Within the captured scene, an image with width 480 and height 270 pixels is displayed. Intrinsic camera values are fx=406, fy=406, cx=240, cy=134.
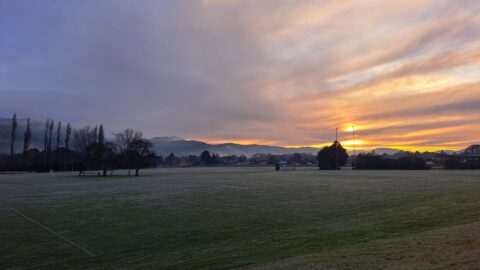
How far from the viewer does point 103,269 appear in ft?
40.8

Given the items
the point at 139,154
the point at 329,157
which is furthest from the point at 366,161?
the point at 139,154

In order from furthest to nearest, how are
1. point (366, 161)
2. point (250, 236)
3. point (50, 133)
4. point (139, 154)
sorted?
1. point (50, 133)
2. point (366, 161)
3. point (139, 154)
4. point (250, 236)

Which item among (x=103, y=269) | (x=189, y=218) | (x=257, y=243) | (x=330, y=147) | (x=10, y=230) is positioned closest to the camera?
(x=103, y=269)

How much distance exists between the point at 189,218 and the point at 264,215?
13.1 ft

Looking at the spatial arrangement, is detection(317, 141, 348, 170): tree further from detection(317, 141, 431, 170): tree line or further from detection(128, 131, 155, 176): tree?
detection(128, 131, 155, 176): tree

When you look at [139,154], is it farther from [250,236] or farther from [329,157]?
[250,236]

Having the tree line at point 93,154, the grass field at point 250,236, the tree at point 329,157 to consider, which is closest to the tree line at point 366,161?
the tree at point 329,157

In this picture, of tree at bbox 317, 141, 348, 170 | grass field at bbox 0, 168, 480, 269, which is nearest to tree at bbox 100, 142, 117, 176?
tree at bbox 317, 141, 348, 170

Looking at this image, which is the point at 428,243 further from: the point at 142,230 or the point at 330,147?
the point at 330,147

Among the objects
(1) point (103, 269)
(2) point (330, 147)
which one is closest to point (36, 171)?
(2) point (330, 147)

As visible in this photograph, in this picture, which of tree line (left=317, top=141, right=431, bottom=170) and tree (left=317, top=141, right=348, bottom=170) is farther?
tree (left=317, top=141, right=348, bottom=170)

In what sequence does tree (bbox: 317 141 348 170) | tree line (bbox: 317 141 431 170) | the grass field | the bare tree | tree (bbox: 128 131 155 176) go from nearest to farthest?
the grass field
tree (bbox: 128 131 155 176)
tree line (bbox: 317 141 431 170)
tree (bbox: 317 141 348 170)
the bare tree

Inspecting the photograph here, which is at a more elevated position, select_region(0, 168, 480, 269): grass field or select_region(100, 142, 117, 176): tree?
select_region(100, 142, 117, 176): tree

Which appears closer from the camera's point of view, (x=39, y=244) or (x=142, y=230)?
(x=39, y=244)
